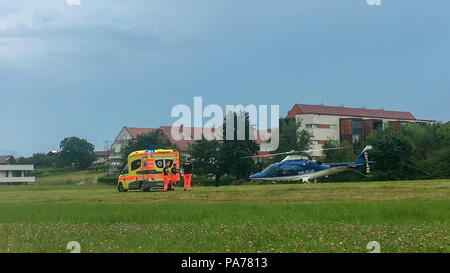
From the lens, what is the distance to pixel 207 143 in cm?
8019

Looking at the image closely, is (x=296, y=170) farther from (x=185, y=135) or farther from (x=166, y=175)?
(x=185, y=135)

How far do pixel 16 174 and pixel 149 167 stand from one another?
82161mm

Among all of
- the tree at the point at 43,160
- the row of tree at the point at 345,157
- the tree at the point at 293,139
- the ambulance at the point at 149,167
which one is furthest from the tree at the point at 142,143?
the ambulance at the point at 149,167

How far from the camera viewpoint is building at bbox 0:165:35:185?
93250 mm

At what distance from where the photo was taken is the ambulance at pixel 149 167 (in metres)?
38.7

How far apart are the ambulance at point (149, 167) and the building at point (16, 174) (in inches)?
2170

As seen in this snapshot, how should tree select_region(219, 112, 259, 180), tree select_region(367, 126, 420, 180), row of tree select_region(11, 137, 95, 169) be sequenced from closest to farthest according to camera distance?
tree select_region(367, 126, 420, 180) → tree select_region(219, 112, 259, 180) → row of tree select_region(11, 137, 95, 169)

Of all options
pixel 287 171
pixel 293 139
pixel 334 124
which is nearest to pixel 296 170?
pixel 287 171

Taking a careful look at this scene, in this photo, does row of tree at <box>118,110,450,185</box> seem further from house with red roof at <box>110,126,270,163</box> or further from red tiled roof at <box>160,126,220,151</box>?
red tiled roof at <box>160,126,220,151</box>

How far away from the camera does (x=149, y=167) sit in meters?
39.0

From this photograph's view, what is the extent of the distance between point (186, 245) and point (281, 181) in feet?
155

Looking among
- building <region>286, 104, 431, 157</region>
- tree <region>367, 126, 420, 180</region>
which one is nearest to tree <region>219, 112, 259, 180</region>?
tree <region>367, 126, 420, 180</region>

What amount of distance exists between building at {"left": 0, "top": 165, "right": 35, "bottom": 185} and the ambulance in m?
55.1
